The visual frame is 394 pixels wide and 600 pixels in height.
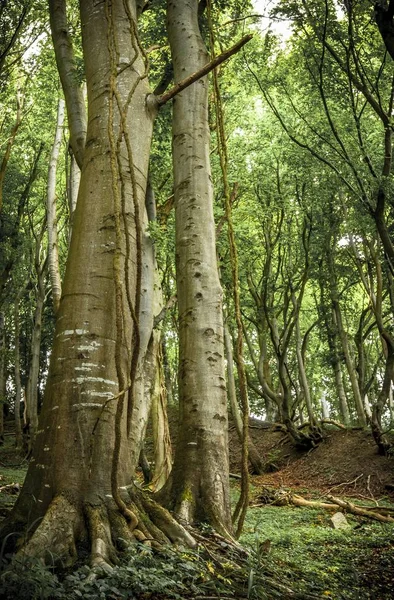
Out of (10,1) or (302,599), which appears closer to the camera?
(302,599)

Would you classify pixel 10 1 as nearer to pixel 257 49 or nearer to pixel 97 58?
pixel 97 58

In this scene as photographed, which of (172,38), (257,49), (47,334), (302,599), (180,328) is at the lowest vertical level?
(302,599)

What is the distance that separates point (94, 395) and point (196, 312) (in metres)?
1.54

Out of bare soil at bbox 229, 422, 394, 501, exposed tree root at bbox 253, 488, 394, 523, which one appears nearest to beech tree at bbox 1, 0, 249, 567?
exposed tree root at bbox 253, 488, 394, 523

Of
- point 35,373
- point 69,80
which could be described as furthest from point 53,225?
point 35,373

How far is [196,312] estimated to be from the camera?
13.2ft

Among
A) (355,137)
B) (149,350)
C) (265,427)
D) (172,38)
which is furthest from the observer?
(265,427)

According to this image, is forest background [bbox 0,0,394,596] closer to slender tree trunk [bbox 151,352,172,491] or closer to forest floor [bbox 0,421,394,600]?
slender tree trunk [bbox 151,352,172,491]

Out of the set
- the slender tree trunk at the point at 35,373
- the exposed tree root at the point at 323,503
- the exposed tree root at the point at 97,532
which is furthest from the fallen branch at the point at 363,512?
the slender tree trunk at the point at 35,373

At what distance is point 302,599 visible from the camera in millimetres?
2258

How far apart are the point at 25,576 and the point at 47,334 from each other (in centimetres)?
1983

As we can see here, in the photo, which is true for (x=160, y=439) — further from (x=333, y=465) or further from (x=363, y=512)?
(x=333, y=465)

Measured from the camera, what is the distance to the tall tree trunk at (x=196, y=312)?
11.0ft

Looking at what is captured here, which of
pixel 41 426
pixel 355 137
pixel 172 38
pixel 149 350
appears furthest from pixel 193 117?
pixel 355 137
